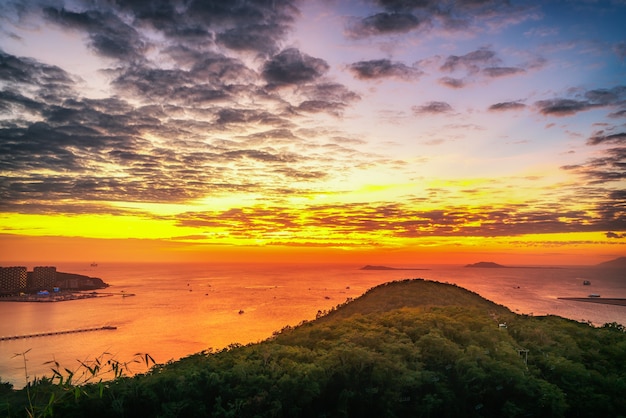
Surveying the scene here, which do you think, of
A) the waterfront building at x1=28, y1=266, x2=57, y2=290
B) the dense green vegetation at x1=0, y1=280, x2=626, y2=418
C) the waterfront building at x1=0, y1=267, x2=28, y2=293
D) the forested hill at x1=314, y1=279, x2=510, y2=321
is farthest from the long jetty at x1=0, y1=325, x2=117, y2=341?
the waterfront building at x1=28, y1=266, x2=57, y2=290

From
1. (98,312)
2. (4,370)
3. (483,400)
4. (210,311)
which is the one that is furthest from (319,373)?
(98,312)

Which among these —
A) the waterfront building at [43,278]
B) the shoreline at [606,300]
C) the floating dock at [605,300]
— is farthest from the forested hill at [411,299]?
the waterfront building at [43,278]

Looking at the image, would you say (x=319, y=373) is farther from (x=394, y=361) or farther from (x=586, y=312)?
(x=586, y=312)

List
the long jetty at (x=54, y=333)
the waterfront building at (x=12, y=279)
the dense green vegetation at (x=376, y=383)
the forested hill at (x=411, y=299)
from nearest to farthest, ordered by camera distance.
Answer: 1. the dense green vegetation at (x=376, y=383)
2. the forested hill at (x=411, y=299)
3. the long jetty at (x=54, y=333)
4. the waterfront building at (x=12, y=279)

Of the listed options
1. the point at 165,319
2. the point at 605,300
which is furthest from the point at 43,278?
the point at 605,300

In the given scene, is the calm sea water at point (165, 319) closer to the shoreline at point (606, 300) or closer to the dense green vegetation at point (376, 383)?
the shoreline at point (606, 300)

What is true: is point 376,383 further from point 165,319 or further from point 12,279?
point 12,279

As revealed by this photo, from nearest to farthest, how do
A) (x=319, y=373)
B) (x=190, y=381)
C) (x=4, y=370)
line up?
(x=190, y=381), (x=319, y=373), (x=4, y=370)
